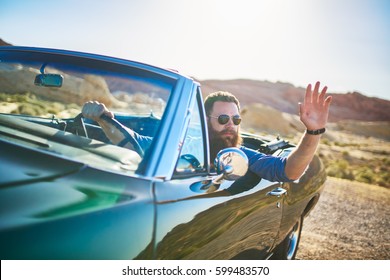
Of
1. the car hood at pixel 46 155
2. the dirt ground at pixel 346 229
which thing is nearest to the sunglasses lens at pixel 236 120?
the car hood at pixel 46 155

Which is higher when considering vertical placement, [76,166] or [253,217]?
[76,166]

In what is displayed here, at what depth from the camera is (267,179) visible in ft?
8.66

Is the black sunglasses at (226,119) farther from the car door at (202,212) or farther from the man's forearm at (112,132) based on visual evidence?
the man's forearm at (112,132)

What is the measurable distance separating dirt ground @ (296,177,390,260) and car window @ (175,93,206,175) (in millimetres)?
2707

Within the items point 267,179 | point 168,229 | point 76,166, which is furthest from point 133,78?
point 267,179

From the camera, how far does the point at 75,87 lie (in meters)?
2.59

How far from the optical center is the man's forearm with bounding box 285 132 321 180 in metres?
2.43

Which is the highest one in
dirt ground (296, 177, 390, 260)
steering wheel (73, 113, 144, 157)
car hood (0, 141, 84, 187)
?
steering wheel (73, 113, 144, 157)

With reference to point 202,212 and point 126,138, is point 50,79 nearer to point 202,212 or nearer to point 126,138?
point 126,138

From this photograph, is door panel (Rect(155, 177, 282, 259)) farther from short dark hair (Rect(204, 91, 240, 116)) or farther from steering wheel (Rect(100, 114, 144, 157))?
short dark hair (Rect(204, 91, 240, 116))

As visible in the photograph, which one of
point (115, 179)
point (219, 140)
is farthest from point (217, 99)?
point (115, 179)

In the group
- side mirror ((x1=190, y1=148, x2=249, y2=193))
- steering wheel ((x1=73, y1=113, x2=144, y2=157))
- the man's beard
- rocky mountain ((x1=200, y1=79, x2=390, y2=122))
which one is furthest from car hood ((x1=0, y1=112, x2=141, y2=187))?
rocky mountain ((x1=200, y1=79, x2=390, y2=122))
